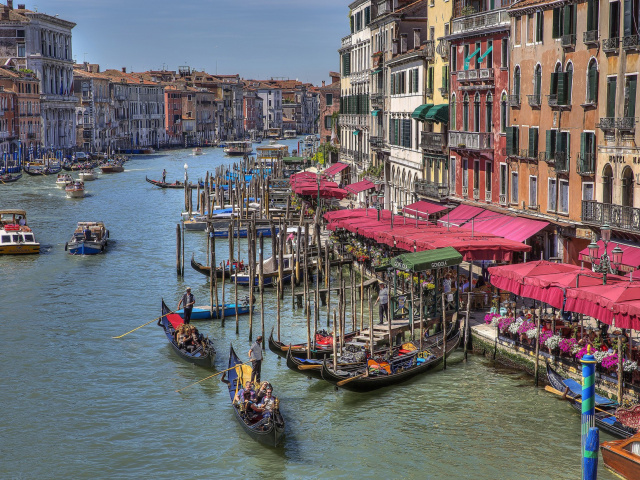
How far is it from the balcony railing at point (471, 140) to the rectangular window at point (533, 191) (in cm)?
291

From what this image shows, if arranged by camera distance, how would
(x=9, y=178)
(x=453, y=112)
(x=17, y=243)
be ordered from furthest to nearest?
1. (x=9, y=178)
2. (x=17, y=243)
3. (x=453, y=112)

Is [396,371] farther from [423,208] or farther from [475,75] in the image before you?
[475,75]

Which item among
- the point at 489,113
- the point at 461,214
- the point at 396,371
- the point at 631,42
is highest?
the point at 631,42

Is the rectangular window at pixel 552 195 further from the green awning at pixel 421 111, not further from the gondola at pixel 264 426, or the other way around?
the gondola at pixel 264 426

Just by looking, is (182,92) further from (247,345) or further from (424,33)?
(247,345)

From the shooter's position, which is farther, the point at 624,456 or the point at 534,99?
the point at 534,99

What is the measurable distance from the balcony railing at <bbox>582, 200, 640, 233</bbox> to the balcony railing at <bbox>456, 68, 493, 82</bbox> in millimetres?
7105

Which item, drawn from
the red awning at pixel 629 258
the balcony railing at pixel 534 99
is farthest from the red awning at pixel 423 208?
the red awning at pixel 629 258

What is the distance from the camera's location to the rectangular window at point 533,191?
82.5ft

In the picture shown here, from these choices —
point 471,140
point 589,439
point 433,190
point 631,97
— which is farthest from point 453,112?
point 589,439

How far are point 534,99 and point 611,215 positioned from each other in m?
5.00

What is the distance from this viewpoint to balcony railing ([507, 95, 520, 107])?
26.0 m

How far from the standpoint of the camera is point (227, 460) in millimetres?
15523

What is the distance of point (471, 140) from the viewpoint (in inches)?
1145
